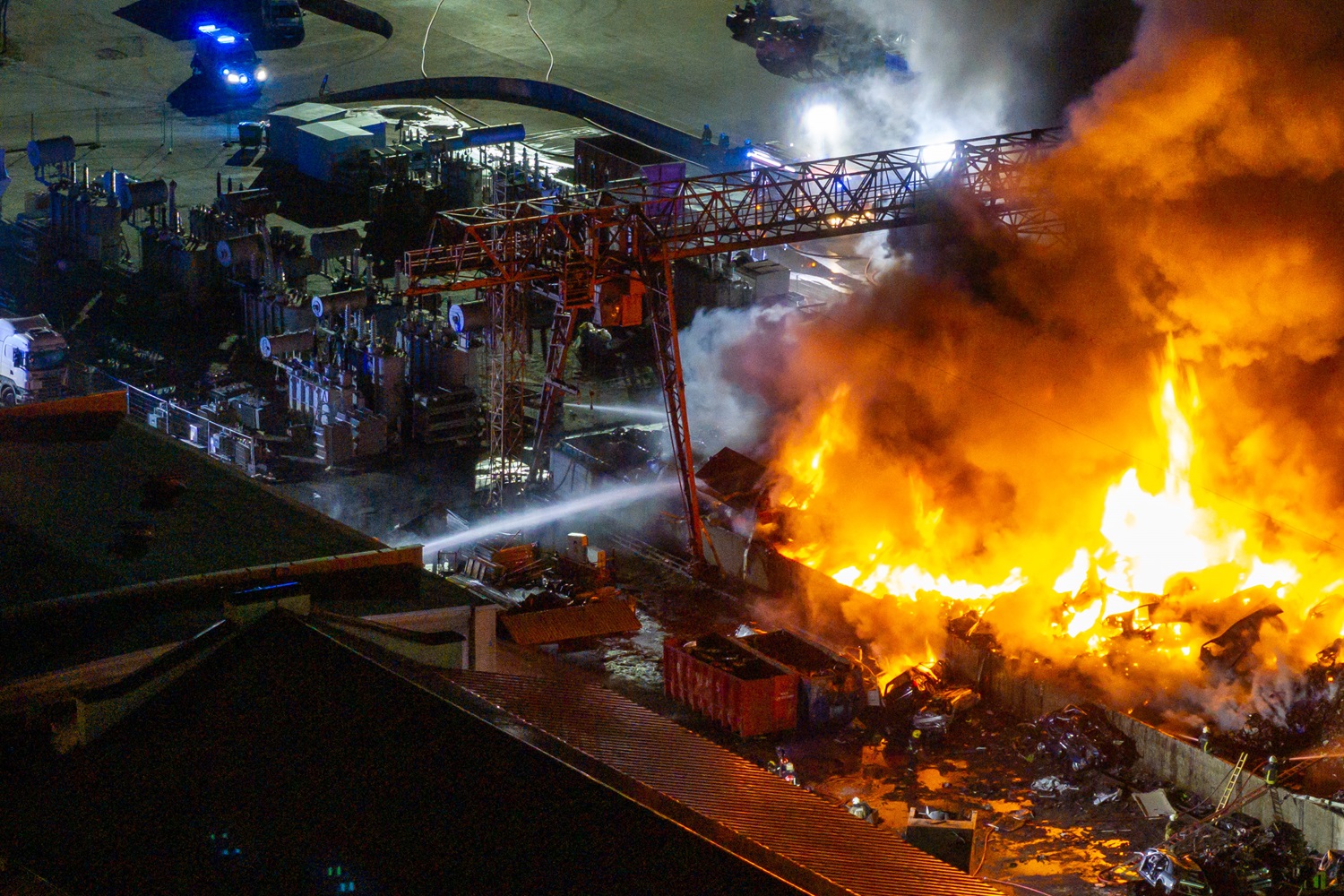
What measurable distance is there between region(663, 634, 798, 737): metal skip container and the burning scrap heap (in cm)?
287

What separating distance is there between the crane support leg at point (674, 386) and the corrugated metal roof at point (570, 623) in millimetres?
2783

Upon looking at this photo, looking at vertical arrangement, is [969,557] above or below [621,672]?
above

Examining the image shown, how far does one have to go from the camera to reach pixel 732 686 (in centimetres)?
2750

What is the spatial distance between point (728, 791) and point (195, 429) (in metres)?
20.7

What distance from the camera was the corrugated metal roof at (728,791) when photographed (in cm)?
1838

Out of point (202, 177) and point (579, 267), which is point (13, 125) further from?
point (579, 267)

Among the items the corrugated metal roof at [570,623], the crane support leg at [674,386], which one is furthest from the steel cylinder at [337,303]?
the corrugated metal roof at [570,623]

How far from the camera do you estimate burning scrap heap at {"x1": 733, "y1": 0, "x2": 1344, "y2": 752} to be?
1198 inches

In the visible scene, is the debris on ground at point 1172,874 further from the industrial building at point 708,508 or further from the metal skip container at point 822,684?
the metal skip container at point 822,684

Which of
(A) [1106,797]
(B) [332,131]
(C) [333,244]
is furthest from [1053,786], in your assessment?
(B) [332,131]

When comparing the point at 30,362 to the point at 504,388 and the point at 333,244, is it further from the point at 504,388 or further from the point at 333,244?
the point at 504,388

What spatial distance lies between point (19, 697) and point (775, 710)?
12170 millimetres

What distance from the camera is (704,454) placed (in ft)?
121

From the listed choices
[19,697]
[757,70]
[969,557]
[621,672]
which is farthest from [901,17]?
[19,697]
